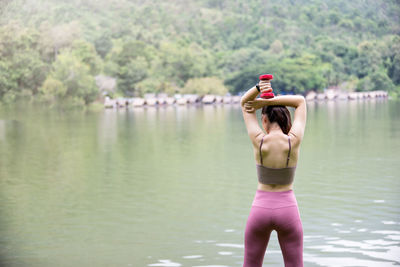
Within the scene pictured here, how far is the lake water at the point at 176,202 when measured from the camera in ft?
18.2

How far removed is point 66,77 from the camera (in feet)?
127

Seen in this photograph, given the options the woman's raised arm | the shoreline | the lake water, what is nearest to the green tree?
the shoreline

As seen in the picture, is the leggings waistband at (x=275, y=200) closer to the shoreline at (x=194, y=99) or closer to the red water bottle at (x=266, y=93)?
the red water bottle at (x=266, y=93)

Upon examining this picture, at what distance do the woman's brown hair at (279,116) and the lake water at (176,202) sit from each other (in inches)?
91.1

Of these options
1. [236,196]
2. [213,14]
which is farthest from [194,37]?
[236,196]

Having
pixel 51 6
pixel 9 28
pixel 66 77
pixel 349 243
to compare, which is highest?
pixel 51 6

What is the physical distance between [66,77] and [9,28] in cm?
678

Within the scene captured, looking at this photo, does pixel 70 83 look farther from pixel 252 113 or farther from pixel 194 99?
pixel 252 113

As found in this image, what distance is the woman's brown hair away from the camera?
308cm

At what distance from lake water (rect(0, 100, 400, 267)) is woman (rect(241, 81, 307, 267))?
2074mm

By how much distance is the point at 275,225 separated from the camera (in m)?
3.05

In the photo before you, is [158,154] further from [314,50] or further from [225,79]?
[314,50]

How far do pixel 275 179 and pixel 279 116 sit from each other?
32cm

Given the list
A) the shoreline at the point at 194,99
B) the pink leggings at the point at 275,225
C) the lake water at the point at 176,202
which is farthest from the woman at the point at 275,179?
the shoreline at the point at 194,99
